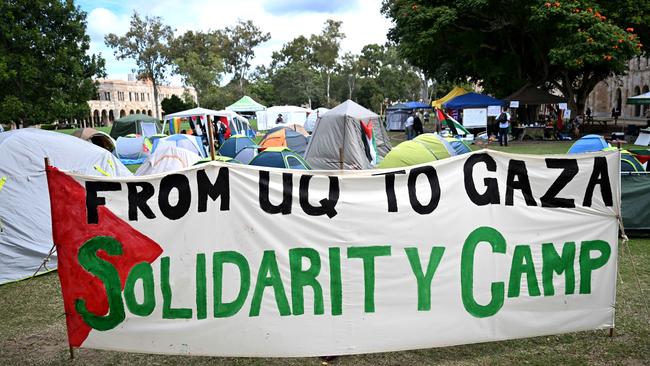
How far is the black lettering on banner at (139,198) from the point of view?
149 inches

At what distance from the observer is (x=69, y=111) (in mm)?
27484

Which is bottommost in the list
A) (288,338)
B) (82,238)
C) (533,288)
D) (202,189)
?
(288,338)

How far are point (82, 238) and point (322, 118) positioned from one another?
10945 millimetres

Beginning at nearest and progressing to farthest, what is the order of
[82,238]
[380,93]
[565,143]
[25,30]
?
1. [82,238]
2. [565,143]
3. [25,30]
4. [380,93]

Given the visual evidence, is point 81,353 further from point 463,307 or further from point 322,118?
point 322,118

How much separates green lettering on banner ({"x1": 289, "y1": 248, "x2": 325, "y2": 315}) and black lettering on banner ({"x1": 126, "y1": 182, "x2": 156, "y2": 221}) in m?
1.15

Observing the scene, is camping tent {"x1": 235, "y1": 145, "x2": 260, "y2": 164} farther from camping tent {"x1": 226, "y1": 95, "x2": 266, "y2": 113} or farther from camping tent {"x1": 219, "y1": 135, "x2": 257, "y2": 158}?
camping tent {"x1": 226, "y1": 95, "x2": 266, "y2": 113}

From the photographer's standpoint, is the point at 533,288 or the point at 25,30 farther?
the point at 25,30

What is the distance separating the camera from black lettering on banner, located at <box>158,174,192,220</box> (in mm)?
3787

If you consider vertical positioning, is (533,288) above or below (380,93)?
below

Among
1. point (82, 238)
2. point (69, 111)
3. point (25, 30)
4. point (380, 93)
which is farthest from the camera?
point (380, 93)

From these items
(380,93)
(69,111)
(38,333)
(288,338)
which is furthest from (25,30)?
(380,93)

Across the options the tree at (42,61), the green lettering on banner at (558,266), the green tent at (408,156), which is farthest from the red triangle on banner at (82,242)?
the tree at (42,61)

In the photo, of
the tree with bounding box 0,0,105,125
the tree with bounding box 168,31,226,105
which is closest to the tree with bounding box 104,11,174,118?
the tree with bounding box 168,31,226,105
